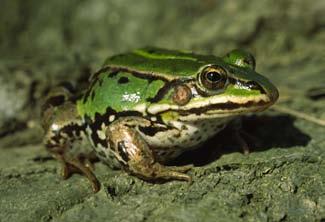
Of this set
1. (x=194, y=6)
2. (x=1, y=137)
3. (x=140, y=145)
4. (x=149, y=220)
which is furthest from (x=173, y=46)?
(x=149, y=220)

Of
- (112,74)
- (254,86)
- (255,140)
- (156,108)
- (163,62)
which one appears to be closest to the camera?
(254,86)

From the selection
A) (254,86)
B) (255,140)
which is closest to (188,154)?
(255,140)

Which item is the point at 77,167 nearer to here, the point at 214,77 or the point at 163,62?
the point at 163,62

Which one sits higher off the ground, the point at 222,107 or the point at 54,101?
the point at 54,101

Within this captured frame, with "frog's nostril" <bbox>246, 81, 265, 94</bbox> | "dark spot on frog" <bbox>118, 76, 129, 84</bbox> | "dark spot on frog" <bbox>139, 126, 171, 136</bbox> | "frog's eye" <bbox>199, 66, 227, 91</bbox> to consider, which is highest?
"dark spot on frog" <bbox>118, 76, 129, 84</bbox>

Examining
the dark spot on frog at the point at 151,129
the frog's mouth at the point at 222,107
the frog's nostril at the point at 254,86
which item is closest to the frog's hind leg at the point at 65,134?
the dark spot on frog at the point at 151,129

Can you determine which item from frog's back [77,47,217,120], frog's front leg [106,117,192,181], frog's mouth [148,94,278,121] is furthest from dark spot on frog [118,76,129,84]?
frog's mouth [148,94,278,121]

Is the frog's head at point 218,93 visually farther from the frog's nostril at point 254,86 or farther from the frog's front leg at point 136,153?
the frog's front leg at point 136,153

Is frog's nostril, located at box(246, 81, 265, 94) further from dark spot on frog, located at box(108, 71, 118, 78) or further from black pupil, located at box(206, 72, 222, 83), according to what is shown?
dark spot on frog, located at box(108, 71, 118, 78)
